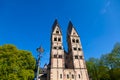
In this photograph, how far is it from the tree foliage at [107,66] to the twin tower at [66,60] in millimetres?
6704

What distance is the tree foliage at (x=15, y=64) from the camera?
82.5 feet

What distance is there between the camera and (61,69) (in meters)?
38.6

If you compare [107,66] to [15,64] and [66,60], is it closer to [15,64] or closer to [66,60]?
[66,60]

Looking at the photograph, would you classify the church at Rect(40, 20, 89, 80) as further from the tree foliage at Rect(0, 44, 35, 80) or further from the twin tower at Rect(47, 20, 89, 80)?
the tree foliage at Rect(0, 44, 35, 80)

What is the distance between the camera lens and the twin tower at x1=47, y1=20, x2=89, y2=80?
3816 cm

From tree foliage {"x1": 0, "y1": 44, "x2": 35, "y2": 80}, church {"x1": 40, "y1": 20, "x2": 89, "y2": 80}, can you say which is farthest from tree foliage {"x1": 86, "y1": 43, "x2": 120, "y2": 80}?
tree foliage {"x1": 0, "y1": 44, "x2": 35, "y2": 80}

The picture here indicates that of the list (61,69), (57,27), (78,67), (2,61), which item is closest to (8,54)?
(2,61)

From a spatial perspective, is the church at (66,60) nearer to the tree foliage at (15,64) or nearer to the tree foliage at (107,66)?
the tree foliage at (107,66)

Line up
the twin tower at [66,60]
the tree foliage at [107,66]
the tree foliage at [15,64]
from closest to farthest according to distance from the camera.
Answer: the tree foliage at [15,64], the tree foliage at [107,66], the twin tower at [66,60]

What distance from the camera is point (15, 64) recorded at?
87.3 ft

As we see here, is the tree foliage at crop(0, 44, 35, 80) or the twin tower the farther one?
the twin tower

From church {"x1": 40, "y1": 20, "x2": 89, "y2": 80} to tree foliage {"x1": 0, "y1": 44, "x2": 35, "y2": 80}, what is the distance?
32.2 ft

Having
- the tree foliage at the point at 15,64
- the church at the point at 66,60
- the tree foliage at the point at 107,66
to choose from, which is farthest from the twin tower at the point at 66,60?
the tree foliage at the point at 15,64

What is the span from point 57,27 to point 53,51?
10.3 meters
